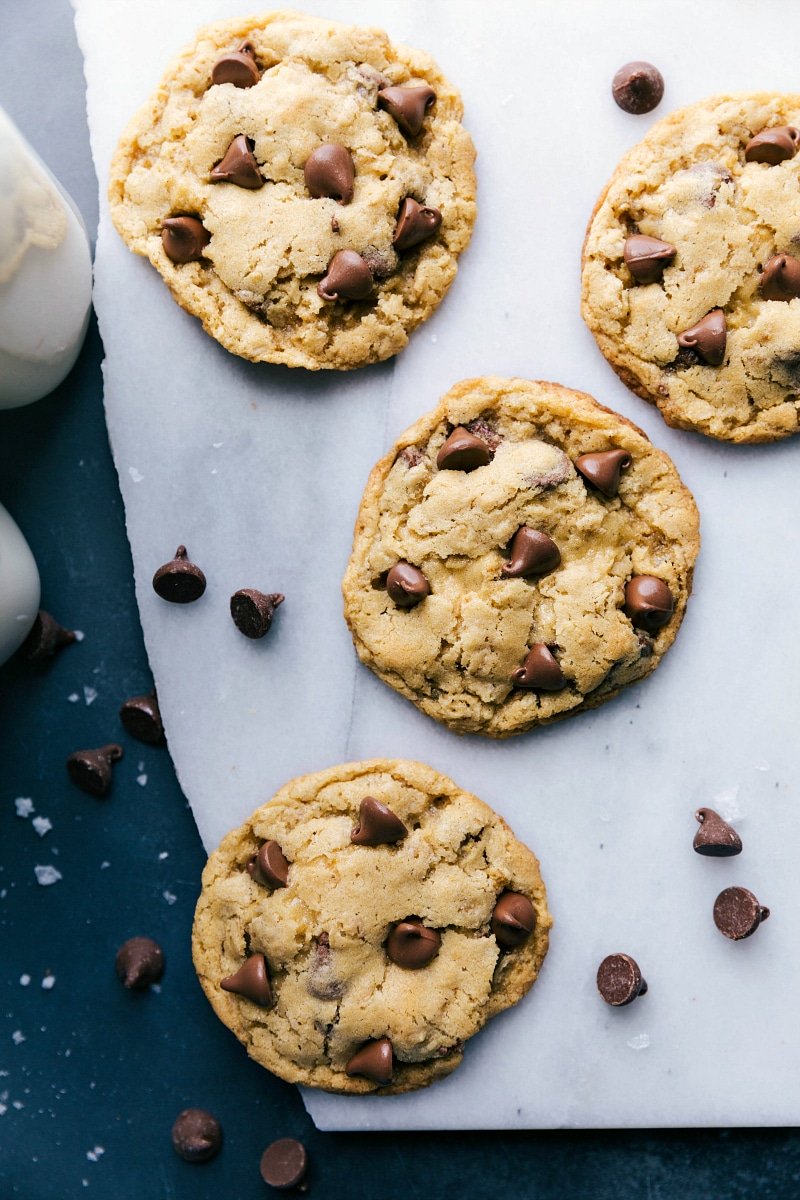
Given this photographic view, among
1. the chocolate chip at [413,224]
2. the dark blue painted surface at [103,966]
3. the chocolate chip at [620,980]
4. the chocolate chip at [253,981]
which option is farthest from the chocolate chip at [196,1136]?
the chocolate chip at [413,224]

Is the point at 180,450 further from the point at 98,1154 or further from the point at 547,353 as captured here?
the point at 98,1154

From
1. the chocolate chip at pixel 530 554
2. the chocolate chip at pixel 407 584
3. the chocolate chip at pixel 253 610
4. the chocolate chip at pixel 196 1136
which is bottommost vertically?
the chocolate chip at pixel 196 1136

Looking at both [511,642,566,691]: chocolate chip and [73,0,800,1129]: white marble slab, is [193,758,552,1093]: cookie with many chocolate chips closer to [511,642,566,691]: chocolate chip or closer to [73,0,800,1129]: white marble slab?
[73,0,800,1129]: white marble slab

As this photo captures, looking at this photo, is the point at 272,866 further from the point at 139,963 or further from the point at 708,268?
the point at 708,268

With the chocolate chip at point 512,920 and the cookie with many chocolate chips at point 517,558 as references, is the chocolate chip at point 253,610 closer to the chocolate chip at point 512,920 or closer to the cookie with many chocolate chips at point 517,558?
the cookie with many chocolate chips at point 517,558

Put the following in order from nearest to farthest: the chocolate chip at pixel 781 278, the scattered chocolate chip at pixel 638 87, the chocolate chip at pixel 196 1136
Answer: the chocolate chip at pixel 781 278, the scattered chocolate chip at pixel 638 87, the chocolate chip at pixel 196 1136

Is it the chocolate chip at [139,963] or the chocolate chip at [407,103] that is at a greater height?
the chocolate chip at [407,103]

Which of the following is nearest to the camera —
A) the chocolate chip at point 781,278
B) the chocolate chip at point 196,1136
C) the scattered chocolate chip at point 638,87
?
the chocolate chip at point 781,278
